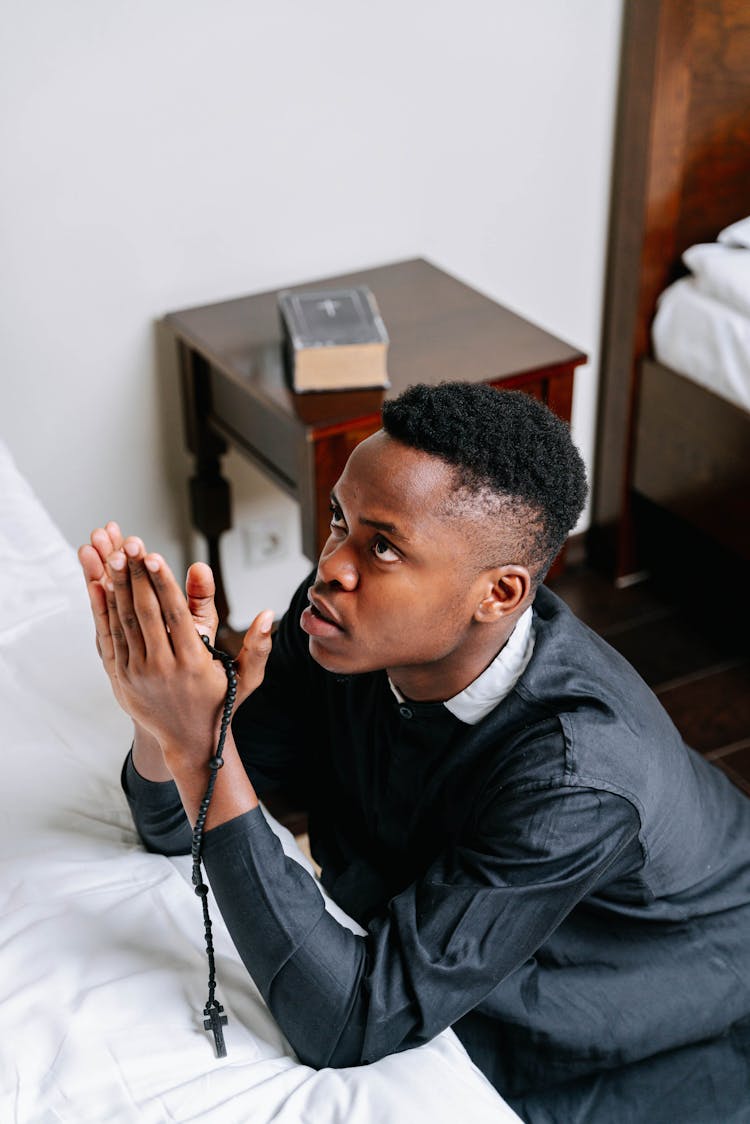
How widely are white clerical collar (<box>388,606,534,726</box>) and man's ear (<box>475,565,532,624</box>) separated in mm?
59

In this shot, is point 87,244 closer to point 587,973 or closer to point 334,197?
point 334,197

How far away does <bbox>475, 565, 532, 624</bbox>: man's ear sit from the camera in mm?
969

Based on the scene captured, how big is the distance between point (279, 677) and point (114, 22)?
103 centimetres

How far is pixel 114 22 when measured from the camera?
5.74 ft

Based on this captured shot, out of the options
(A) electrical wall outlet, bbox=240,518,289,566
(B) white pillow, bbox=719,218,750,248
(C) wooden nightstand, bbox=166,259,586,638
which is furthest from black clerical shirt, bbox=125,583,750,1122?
(B) white pillow, bbox=719,218,750,248

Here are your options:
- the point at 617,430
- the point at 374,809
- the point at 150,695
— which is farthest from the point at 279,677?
the point at 617,430

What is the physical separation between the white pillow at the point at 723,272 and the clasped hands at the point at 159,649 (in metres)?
1.44

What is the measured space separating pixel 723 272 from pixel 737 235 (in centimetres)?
10

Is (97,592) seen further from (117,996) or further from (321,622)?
(117,996)

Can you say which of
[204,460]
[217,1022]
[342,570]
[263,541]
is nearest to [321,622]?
[342,570]

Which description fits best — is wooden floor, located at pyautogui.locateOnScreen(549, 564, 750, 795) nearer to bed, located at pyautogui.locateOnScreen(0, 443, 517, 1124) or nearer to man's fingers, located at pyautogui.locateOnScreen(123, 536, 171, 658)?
bed, located at pyautogui.locateOnScreen(0, 443, 517, 1124)

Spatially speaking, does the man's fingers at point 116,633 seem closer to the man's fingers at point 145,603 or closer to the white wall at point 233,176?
the man's fingers at point 145,603

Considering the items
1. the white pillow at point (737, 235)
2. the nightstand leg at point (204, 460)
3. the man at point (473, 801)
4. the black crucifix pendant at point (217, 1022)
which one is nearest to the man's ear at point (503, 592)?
the man at point (473, 801)

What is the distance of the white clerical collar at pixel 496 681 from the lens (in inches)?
41.1
